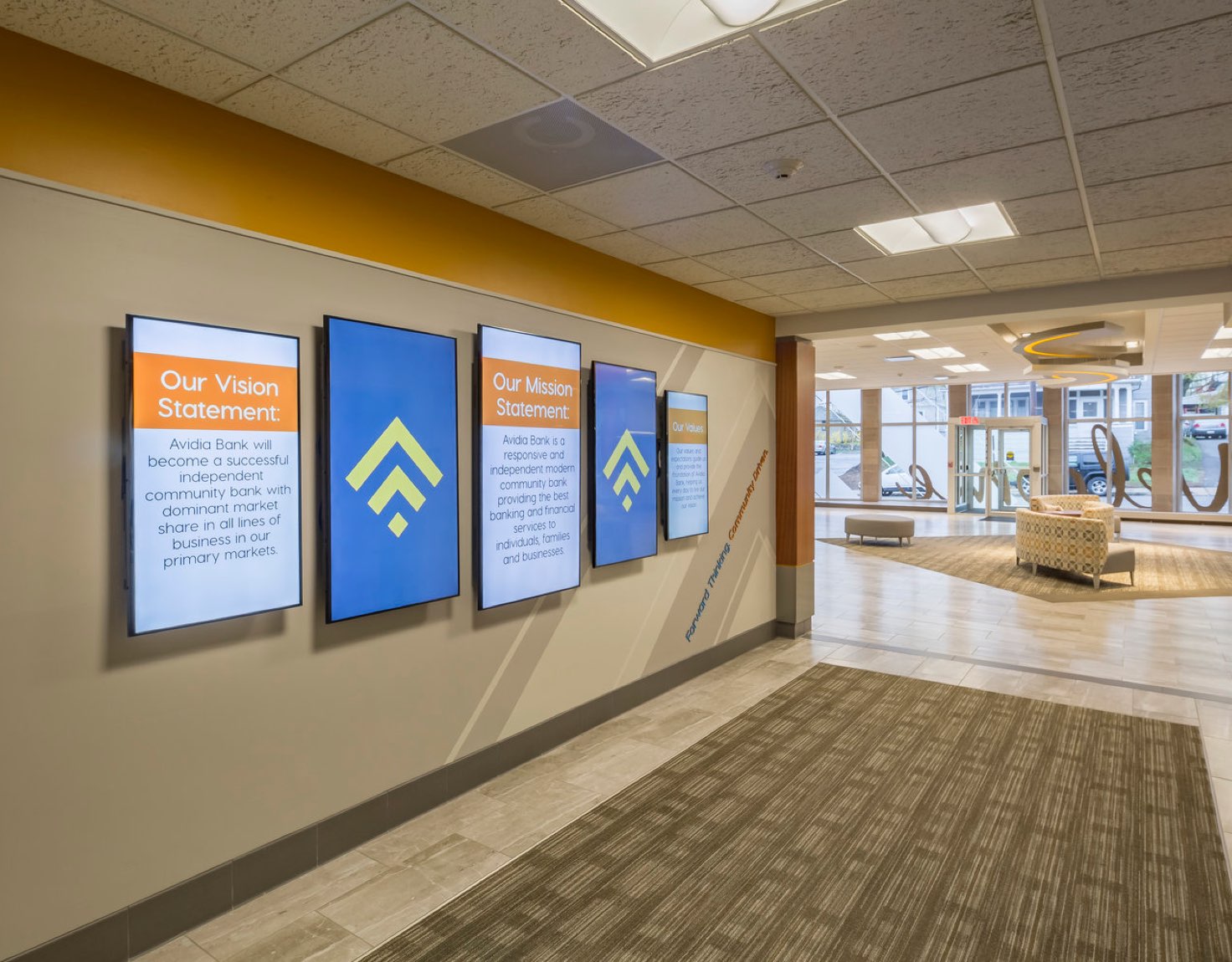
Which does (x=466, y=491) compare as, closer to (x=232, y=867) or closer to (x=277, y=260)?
(x=277, y=260)

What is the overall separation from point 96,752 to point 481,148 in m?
2.59

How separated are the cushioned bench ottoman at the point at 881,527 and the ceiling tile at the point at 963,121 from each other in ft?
36.2

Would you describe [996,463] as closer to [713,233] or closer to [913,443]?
[913,443]

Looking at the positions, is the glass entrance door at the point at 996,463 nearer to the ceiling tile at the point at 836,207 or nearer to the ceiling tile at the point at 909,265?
the ceiling tile at the point at 909,265

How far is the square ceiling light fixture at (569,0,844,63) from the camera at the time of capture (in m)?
2.04

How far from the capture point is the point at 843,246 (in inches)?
170

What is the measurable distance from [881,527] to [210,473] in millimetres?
12569

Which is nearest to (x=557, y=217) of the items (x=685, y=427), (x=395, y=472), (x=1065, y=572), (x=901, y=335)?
(x=395, y=472)

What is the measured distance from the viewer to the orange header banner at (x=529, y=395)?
3656mm

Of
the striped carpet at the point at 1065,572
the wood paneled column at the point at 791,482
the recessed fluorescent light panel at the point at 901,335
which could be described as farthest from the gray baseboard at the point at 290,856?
the striped carpet at the point at 1065,572

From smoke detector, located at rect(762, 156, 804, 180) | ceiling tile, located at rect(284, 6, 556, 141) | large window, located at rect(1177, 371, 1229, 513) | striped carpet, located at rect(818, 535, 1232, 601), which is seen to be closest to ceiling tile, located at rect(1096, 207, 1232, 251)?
smoke detector, located at rect(762, 156, 804, 180)

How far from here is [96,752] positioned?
2367 millimetres

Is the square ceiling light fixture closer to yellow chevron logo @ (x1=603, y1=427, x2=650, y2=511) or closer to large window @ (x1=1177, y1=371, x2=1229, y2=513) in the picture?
yellow chevron logo @ (x1=603, y1=427, x2=650, y2=511)

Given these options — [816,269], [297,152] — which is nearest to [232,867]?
[297,152]
